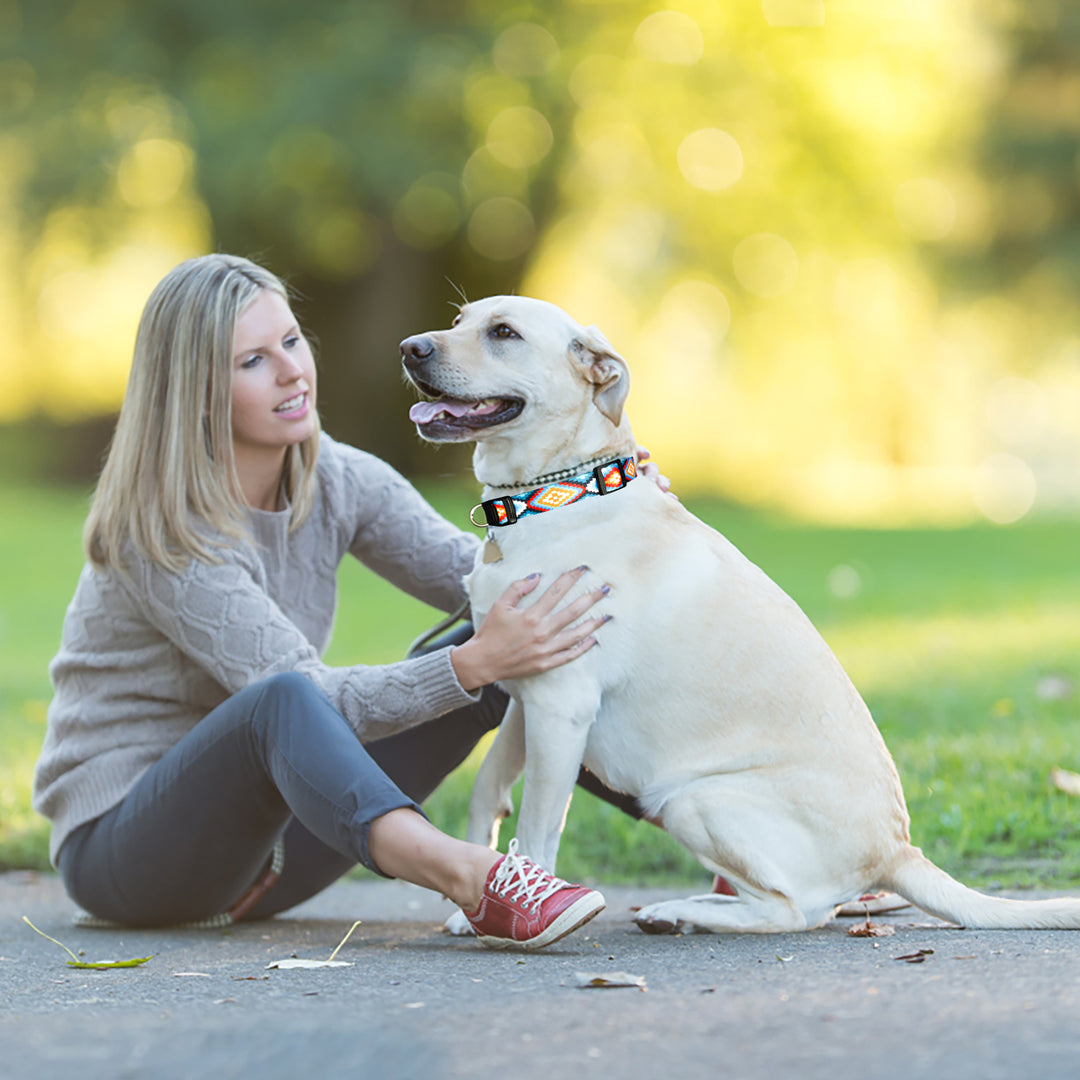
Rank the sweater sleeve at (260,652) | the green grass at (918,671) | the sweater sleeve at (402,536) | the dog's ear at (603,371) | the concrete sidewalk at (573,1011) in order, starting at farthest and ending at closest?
the green grass at (918,671), the sweater sleeve at (402,536), the dog's ear at (603,371), the sweater sleeve at (260,652), the concrete sidewalk at (573,1011)

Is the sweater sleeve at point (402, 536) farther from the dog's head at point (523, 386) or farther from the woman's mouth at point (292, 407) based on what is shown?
the dog's head at point (523, 386)

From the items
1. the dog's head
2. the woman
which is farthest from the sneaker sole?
the dog's head

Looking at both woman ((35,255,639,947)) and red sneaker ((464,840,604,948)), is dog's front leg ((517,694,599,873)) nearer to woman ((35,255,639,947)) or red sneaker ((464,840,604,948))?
woman ((35,255,639,947))

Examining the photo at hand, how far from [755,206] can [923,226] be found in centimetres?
328

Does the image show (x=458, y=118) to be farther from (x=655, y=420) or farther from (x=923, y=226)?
(x=655, y=420)

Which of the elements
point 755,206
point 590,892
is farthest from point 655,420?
point 590,892

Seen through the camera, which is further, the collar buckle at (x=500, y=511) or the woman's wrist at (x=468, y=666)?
the collar buckle at (x=500, y=511)

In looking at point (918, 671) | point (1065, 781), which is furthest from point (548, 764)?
point (918, 671)

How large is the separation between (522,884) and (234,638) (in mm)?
912

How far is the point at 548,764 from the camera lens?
9.91ft

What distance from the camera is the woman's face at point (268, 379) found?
11.3 feet

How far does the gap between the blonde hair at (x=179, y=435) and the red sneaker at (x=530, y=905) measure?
105 cm

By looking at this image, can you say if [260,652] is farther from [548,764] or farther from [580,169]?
[580,169]

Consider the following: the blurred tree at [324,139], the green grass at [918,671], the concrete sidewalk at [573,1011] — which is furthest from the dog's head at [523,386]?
the blurred tree at [324,139]
